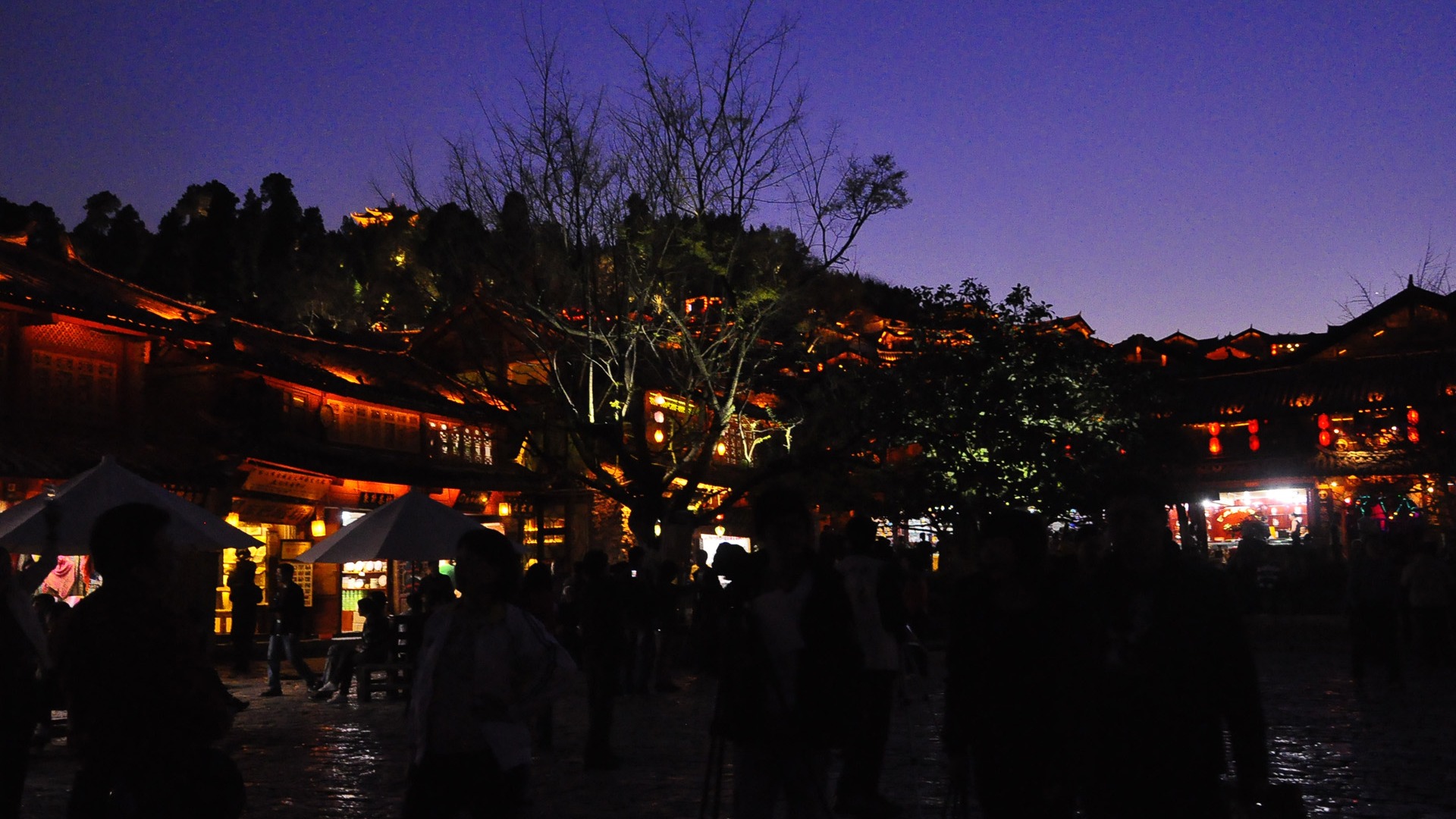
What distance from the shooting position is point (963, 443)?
99.8 ft

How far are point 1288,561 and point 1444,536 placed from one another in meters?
3.80

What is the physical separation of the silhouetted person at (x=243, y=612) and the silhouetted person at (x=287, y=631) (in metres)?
4.16

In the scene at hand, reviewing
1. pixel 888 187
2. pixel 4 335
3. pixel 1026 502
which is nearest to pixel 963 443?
pixel 1026 502

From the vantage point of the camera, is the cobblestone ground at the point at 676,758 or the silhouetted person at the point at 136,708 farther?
the cobblestone ground at the point at 676,758

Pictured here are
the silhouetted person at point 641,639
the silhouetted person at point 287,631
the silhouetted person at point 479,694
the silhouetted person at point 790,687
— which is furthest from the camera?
the silhouetted person at point 287,631

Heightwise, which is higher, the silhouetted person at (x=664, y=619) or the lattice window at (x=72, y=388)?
the lattice window at (x=72, y=388)

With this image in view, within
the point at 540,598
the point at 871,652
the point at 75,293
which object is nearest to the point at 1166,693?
the point at 871,652

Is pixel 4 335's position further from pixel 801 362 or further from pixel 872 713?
pixel 872 713

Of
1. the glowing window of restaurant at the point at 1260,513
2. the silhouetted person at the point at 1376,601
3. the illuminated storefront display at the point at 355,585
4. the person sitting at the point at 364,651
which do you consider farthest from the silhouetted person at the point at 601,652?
the glowing window of restaurant at the point at 1260,513

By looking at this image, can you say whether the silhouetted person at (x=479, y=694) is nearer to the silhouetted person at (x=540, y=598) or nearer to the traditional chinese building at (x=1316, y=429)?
the silhouetted person at (x=540, y=598)

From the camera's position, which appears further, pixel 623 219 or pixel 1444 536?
pixel 1444 536

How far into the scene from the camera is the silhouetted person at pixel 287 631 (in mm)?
18172

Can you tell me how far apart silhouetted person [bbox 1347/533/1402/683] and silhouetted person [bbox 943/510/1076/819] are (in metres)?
11.7

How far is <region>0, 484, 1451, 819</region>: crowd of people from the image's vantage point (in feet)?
12.5
